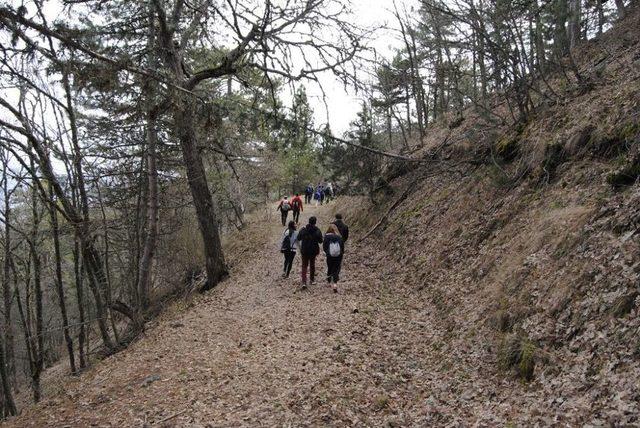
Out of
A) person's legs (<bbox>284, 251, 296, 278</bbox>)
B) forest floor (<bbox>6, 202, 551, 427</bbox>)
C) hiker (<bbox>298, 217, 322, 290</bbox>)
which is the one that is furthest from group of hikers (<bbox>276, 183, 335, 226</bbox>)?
forest floor (<bbox>6, 202, 551, 427</bbox>)

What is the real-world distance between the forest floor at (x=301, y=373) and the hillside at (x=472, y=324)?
0.10 feet

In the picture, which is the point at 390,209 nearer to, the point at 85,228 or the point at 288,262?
the point at 288,262

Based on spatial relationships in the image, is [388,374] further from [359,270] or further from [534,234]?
[359,270]

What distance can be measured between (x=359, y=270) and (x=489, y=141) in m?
5.03

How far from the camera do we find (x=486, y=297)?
7.05 meters

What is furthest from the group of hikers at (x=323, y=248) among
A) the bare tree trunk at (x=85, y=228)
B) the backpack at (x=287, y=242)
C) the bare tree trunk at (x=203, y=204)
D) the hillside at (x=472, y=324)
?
the bare tree trunk at (x=85, y=228)

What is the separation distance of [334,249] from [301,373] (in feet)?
15.4

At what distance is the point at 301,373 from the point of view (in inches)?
253

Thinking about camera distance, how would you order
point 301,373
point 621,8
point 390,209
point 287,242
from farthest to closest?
point 621,8 < point 390,209 < point 287,242 < point 301,373

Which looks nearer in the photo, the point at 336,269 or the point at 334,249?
the point at 334,249

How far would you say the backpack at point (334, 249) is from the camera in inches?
427

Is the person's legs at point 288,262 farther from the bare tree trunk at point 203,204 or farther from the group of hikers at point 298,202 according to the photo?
the group of hikers at point 298,202

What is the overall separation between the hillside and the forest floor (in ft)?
0.10

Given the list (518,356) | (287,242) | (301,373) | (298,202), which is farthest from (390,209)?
(518,356)
